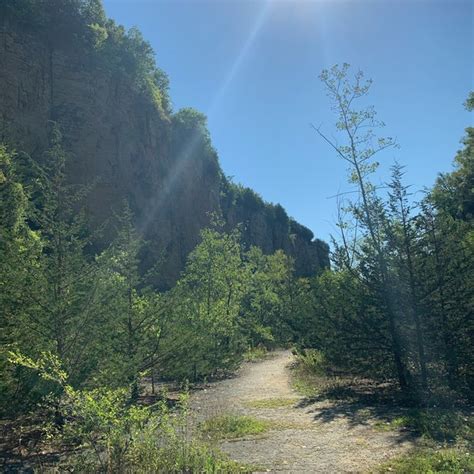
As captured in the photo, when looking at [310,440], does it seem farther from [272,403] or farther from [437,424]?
[272,403]

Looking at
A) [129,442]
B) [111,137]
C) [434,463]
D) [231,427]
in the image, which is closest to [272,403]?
[231,427]

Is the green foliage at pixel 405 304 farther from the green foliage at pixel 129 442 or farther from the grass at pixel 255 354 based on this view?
the grass at pixel 255 354

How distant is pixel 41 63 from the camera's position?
35.6m

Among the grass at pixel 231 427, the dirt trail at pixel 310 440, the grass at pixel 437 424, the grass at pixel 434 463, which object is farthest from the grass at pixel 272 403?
the grass at pixel 434 463

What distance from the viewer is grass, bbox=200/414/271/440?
8.23m

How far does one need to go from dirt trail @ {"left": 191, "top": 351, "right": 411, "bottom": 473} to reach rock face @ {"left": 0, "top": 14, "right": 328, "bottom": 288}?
58.9ft

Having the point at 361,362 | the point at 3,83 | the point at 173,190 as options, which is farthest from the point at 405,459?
the point at 173,190

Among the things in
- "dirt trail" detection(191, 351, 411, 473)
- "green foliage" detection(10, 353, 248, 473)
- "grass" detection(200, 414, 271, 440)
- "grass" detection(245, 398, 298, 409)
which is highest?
"green foliage" detection(10, 353, 248, 473)

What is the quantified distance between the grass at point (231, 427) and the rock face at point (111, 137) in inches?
763

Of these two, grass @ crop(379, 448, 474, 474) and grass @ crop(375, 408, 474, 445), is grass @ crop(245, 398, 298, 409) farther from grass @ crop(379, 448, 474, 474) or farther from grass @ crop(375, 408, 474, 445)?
grass @ crop(379, 448, 474, 474)

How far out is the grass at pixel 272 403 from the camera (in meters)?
11.5

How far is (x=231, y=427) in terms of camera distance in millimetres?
8727

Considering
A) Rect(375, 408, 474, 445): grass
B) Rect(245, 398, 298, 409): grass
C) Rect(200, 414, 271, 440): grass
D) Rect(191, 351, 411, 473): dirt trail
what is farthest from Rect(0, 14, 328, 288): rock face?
A: Rect(375, 408, 474, 445): grass

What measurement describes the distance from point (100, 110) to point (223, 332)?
91.4ft
